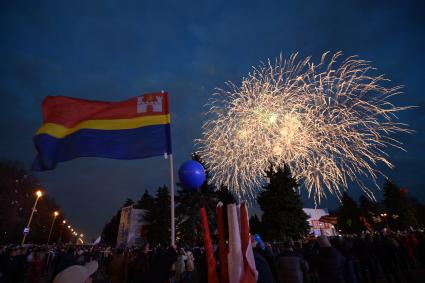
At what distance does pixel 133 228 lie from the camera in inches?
1860

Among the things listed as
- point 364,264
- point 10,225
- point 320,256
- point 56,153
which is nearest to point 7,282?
point 56,153

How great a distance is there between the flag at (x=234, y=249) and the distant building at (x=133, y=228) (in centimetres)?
4852

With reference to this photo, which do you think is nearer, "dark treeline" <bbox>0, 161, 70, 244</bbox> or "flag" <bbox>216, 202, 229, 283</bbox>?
"flag" <bbox>216, 202, 229, 283</bbox>

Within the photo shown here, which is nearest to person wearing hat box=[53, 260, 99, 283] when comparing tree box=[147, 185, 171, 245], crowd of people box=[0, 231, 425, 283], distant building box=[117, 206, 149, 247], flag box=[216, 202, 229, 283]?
crowd of people box=[0, 231, 425, 283]

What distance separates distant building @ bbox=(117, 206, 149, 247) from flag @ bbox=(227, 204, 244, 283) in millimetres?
48523

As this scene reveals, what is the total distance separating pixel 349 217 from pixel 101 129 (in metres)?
68.6

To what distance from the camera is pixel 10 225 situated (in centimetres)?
4250

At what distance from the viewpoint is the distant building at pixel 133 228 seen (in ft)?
152

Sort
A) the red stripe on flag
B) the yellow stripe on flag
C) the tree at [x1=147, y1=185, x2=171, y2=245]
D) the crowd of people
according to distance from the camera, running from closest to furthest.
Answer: the crowd of people < the yellow stripe on flag < the red stripe on flag < the tree at [x1=147, y1=185, x2=171, y2=245]

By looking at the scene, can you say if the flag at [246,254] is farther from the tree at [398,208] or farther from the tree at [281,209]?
the tree at [398,208]

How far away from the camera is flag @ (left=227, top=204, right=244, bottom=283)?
263 centimetres

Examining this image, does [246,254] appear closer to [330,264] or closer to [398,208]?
[330,264]

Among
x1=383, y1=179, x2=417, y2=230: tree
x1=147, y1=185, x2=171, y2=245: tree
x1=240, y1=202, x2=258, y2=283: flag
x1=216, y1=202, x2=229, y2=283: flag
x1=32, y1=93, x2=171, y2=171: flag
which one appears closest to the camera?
x1=240, y1=202, x2=258, y2=283: flag

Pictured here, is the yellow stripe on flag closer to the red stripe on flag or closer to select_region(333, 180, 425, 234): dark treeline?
the red stripe on flag
